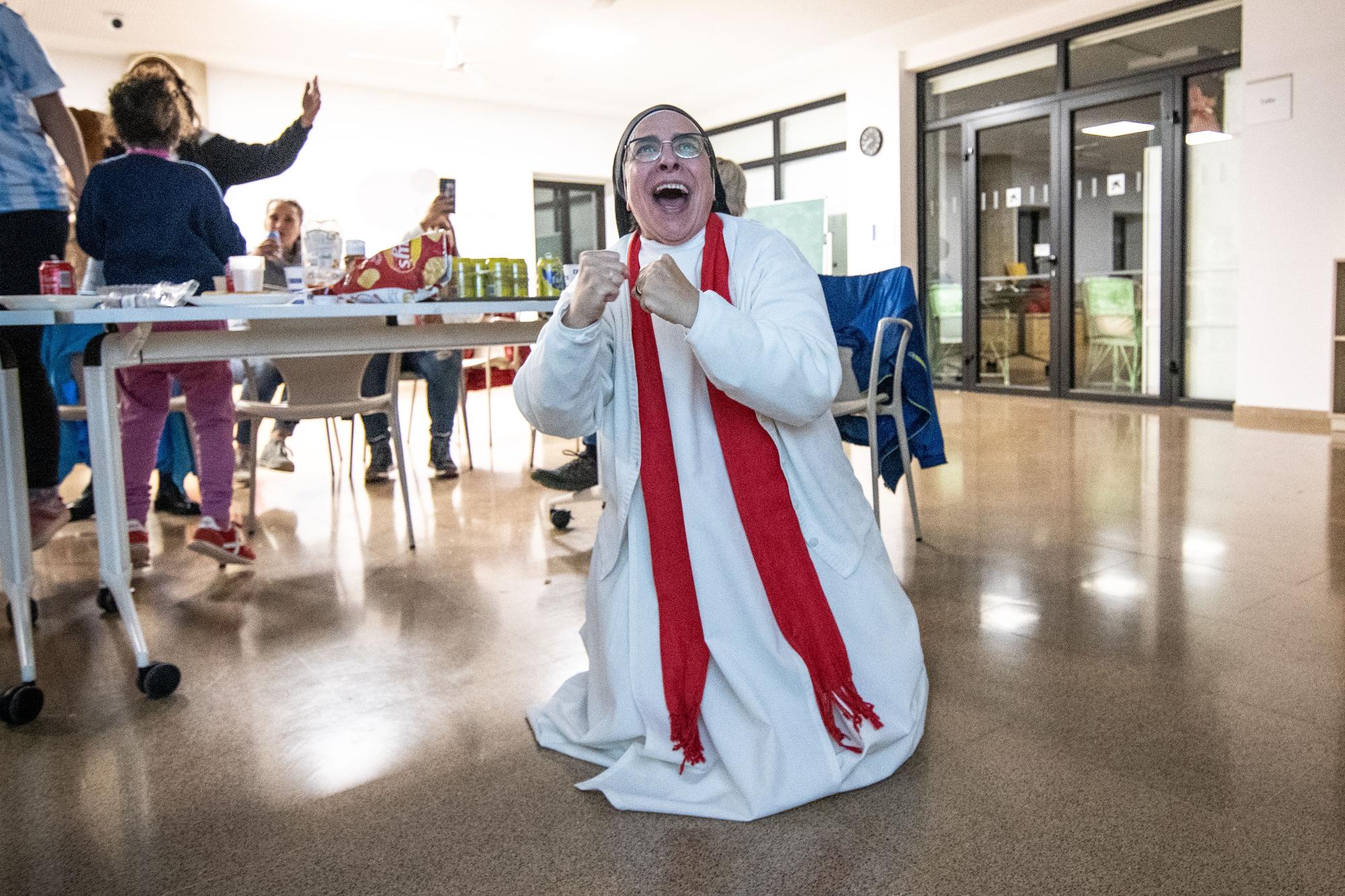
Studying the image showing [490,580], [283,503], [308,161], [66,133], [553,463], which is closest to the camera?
[66,133]

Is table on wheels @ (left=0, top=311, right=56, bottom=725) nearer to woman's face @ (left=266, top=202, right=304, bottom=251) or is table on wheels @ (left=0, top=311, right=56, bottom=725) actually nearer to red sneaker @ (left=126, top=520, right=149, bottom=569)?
red sneaker @ (left=126, top=520, right=149, bottom=569)

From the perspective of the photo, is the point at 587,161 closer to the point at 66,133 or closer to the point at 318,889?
the point at 66,133

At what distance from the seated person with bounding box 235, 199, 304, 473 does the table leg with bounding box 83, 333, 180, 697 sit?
238 centimetres

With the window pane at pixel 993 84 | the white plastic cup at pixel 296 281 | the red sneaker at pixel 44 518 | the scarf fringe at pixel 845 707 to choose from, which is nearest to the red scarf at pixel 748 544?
the scarf fringe at pixel 845 707

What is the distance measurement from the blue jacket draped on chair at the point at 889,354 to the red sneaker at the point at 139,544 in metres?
2.00

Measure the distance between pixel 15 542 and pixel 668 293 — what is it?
4.70 feet

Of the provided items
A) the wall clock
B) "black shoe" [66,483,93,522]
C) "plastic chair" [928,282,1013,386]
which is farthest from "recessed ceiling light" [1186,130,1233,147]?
"black shoe" [66,483,93,522]

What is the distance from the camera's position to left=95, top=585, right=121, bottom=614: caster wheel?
2.54 m

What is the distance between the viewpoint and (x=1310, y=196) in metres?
5.71

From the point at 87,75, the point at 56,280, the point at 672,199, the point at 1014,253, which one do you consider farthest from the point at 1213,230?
the point at 87,75

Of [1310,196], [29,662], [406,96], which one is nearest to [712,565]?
[29,662]

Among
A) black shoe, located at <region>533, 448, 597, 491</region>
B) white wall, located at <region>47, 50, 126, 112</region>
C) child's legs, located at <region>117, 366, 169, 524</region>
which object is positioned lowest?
black shoe, located at <region>533, 448, 597, 491</region>

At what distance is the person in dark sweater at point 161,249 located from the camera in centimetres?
258

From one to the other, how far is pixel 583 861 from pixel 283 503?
3028mm
